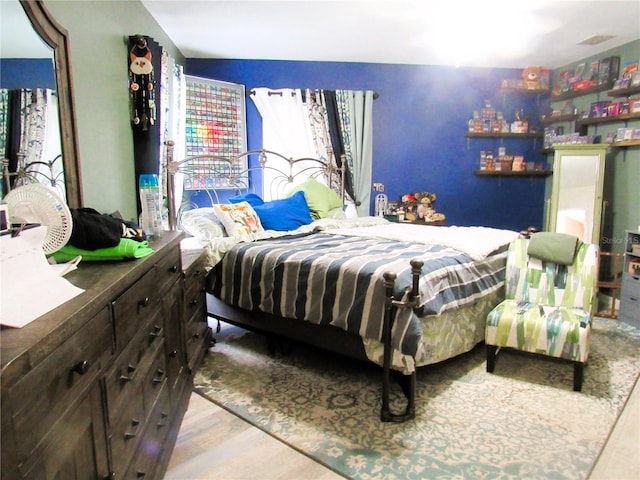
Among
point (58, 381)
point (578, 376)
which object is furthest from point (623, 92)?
point (58, 381)

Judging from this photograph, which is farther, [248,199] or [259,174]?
[259,174]

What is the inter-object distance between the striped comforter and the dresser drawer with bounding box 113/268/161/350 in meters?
1.02

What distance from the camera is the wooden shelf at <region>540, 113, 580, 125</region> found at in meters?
4.66

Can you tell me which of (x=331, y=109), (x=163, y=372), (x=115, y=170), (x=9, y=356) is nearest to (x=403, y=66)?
(x=331, y=109)

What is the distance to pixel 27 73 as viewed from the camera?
1.51m

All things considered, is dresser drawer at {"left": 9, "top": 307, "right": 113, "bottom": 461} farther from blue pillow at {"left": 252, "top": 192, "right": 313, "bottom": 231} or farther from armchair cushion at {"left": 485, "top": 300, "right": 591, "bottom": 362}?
blue pillow at {"left": 252, "top": 192, "right": 313, "bottom": 231}

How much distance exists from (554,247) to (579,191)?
1846 millimetres

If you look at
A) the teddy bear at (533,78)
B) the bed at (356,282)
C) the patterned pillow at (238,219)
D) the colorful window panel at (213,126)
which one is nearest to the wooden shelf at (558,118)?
the teddy bear at (533,78)

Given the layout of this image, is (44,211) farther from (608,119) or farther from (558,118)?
(558,118)

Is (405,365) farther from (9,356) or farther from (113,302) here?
(9,356)

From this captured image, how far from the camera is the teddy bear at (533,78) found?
4905 millimetres

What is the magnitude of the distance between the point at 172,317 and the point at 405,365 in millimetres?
1157

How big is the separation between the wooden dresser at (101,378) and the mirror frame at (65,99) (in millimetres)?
472

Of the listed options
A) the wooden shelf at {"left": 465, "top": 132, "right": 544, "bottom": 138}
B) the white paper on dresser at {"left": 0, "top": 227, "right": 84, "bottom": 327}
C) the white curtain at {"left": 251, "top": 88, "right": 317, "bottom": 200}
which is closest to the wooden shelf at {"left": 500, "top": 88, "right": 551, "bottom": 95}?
the wooden shelf at {"left": 465, "top": 132, "right": 544, "bottom": 138}
